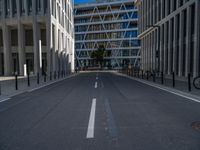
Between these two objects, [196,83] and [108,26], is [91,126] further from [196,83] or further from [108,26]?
[108,26]

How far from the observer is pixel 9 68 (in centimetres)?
3944

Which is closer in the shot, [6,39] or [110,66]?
[6,39]

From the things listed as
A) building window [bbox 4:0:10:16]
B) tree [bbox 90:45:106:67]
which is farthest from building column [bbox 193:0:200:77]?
tree [bbox 90:45:106:67]

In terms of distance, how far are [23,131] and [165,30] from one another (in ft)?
103

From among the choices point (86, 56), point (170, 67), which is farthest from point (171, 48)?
point (86, 56)

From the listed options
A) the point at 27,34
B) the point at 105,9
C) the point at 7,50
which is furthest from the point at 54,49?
the point at 105,9

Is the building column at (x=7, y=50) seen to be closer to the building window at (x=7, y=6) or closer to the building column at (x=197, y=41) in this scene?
the building window at (x=7, y=6)

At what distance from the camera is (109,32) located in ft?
300

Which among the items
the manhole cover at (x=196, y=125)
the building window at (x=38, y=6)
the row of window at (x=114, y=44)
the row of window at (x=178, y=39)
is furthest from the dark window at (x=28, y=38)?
the row of window at (x=114, y=44)

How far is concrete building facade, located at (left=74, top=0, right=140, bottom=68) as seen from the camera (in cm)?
8738

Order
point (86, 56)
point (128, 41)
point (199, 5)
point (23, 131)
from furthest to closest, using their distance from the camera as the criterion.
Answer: point (86, 56)
point (128, 41)
point (199, 5)
point (23, 131)

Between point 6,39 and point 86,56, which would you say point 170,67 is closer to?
point 6,39

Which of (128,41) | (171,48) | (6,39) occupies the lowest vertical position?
(171,48)

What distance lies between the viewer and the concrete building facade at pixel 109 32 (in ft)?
287
